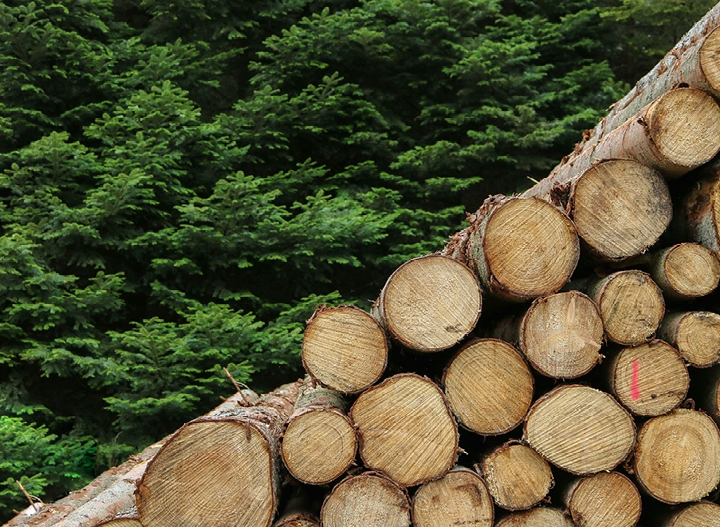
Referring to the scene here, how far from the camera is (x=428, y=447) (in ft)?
7.34

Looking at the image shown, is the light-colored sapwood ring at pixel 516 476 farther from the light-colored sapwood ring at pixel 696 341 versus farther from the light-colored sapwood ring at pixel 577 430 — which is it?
the light-colored sapwood ring at pixel 696 341

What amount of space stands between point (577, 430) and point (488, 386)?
0.35m

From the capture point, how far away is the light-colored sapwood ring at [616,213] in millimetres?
2439

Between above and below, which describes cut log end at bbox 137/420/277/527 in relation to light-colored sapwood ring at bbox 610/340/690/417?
below

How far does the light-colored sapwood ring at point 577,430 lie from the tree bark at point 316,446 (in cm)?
66

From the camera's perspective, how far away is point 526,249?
2.36 m

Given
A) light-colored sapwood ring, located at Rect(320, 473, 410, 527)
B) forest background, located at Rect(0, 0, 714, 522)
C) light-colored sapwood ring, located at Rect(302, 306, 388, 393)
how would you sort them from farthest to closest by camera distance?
forest background, located at Rect(0, 0, 714, 522)
light-colored sapwood ring, located at Rect(302, 306, 388, 393)
light-colored sapwood ring, located at Rect(320, 473, 410, 527)

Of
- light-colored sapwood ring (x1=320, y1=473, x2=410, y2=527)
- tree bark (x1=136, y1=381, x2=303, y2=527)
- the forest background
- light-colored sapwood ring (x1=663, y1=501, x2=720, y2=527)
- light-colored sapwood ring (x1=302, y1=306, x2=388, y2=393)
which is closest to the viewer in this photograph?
tree bark (x1=136, y1=381, x2=303, y2=527)

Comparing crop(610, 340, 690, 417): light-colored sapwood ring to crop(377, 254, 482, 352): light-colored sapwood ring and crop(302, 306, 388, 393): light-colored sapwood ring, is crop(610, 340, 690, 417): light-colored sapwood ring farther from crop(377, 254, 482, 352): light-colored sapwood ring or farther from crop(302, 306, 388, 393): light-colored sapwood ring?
crop(302, 306, 388, 393): light-colored sapwood ring

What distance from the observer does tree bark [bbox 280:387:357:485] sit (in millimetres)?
2183

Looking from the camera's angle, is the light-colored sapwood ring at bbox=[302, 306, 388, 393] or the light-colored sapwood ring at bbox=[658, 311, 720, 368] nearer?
the light-colored sapwood ring at bbox=[302, 306, 388, 393]

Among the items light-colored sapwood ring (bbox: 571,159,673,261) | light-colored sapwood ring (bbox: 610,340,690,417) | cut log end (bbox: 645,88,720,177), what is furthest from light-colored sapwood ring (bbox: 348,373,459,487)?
cut log end (bbox: 645,88,720,177)

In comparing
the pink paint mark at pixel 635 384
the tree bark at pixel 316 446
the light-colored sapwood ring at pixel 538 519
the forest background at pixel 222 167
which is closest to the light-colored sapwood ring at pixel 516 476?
the light-colored sapwood ring at pixel 538 519

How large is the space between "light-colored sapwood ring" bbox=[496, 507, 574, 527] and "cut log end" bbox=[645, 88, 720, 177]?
54.2 inches
